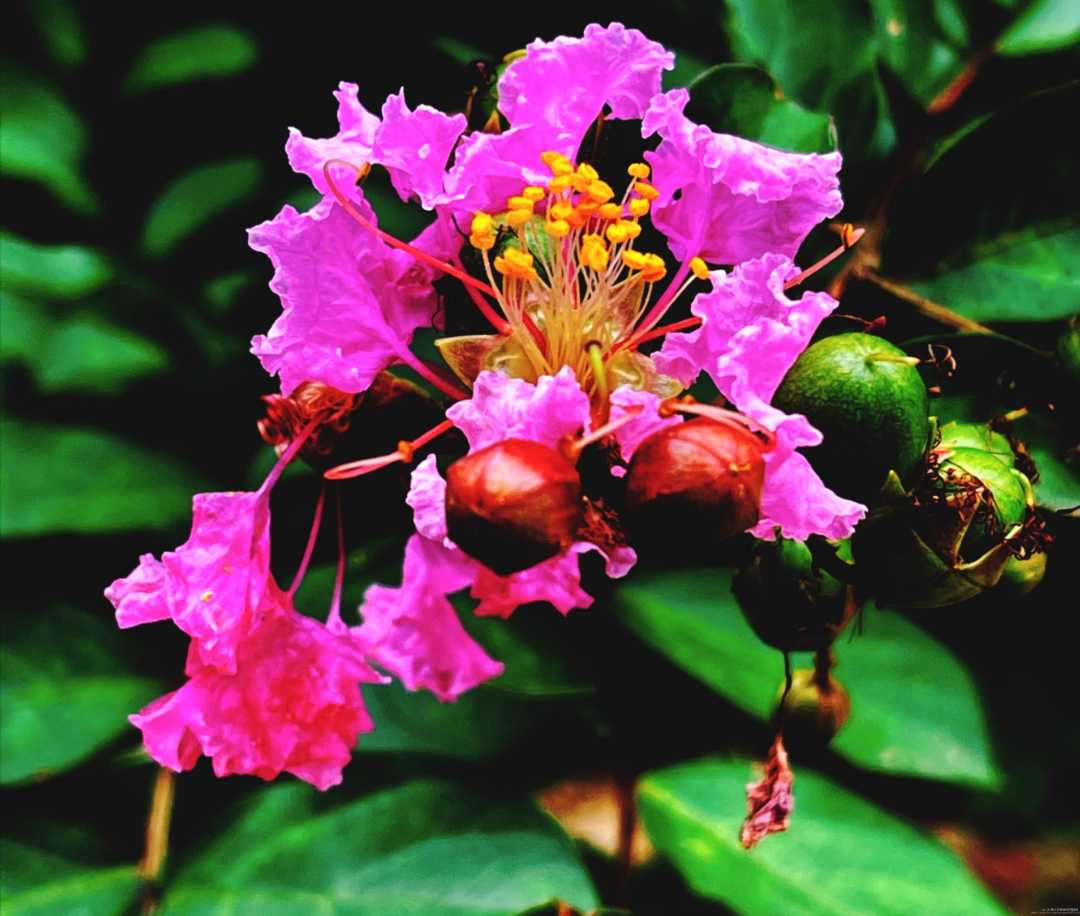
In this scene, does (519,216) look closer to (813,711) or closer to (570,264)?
(570,264)

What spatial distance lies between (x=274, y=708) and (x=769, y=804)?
0.42 meters

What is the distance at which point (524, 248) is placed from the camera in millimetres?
981

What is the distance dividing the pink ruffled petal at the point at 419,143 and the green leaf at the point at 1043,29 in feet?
2.42

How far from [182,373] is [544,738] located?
26.3 inches

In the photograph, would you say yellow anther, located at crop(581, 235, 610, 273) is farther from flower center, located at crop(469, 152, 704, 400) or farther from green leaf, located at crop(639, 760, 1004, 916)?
green leaf, located at crop(639, 760, 1004, 916)

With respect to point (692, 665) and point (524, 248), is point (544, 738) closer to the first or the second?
point (692, 665)

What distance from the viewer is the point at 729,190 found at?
959 millimetres

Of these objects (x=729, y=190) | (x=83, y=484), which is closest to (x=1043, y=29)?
(x=729, y=190)

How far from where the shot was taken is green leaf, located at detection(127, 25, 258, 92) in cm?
158

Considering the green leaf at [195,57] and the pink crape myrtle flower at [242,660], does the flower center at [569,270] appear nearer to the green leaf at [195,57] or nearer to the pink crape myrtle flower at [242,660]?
the pink crape myrtle flower at [242,660]

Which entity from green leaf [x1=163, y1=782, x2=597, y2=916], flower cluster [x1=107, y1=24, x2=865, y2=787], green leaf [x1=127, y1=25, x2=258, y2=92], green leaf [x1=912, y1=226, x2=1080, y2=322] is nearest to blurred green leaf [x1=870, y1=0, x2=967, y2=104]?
green leaf [x1=912, y1=226, x2=1080, y2=322]

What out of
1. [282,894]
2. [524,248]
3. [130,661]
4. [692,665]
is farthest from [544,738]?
[524,248]

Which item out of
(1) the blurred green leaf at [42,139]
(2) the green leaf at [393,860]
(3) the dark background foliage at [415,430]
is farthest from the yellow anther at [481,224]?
(1) the blurred green leaf at [42,139]

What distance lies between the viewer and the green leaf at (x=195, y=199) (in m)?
1.60
